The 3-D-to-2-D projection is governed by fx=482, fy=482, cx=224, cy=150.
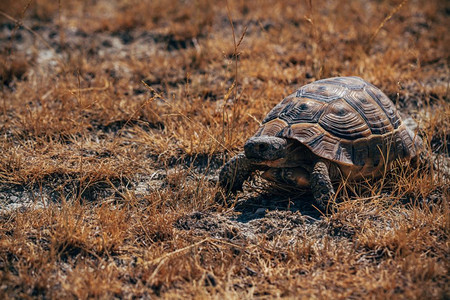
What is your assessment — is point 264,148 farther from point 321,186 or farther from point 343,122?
point 343,122

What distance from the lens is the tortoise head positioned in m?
3.32

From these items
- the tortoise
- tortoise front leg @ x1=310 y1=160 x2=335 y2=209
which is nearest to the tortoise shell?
the tortoise

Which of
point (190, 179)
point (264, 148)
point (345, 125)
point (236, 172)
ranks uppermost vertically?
point (345, 125)

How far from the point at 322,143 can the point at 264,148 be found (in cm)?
43

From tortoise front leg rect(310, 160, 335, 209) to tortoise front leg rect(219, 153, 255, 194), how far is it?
48cm

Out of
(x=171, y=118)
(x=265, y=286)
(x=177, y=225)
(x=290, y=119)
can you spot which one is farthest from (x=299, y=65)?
(x=265, y=286)

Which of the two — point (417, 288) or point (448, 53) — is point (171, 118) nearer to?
point (417, 288)

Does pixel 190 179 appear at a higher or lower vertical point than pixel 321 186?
lower

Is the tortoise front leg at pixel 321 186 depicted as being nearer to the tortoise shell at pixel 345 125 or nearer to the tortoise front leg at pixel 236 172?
the tortoise shell at pixel 345 125

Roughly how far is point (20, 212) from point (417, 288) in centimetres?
264

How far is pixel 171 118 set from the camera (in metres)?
4.77

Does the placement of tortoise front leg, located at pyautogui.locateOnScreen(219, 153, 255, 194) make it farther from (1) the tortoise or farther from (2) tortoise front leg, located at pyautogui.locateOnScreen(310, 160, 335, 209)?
(2) tortoise front leg, located at pyautogui.locateOnScreen(310, 160, 335, 209)

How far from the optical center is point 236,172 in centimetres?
357

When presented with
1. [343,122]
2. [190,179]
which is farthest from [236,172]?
[343,122]
